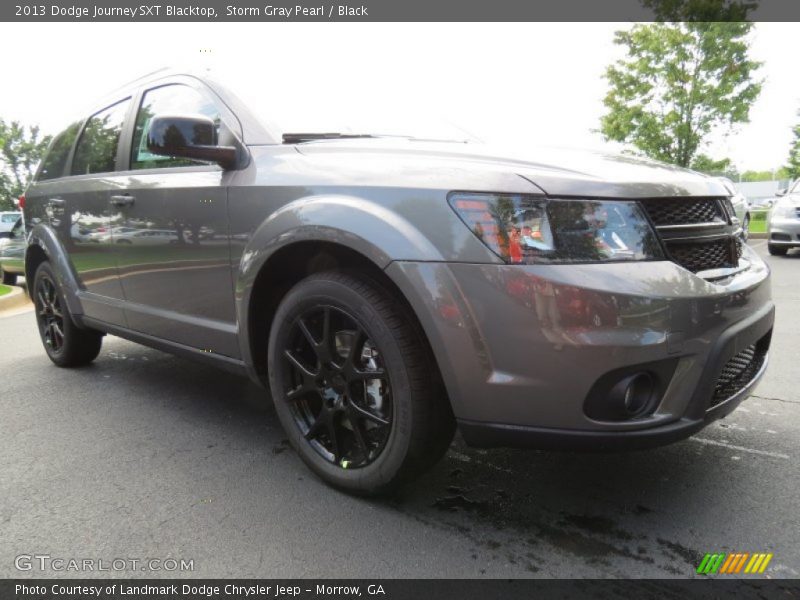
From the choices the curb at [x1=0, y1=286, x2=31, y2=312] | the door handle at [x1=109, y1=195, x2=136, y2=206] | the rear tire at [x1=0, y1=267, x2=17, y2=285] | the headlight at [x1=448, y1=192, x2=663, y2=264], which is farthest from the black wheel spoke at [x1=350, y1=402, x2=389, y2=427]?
the rear tire at [x1=0, y1=267, x2=17, y2=285]

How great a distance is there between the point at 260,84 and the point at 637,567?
2434mm

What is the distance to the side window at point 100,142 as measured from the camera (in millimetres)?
3586

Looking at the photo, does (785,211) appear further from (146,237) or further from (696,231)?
(146,237)

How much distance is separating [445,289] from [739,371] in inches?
44.6

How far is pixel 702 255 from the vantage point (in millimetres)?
2012

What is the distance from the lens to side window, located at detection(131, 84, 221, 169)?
2854 millimetres

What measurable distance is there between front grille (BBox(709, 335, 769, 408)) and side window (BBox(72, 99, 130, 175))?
3.23m

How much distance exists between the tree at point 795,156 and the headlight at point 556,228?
1354 inches

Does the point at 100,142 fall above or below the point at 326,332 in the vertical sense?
above

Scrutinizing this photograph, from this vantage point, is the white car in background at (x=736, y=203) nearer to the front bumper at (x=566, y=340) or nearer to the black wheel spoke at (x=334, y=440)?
the front bumper at (x=566, y=340)

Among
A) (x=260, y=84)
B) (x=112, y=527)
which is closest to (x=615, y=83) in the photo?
(x=260, y=84)

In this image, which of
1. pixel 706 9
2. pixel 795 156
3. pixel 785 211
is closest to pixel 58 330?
pixel 785 211

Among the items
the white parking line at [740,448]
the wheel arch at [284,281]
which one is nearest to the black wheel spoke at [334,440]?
the wheel arch at [284,281]

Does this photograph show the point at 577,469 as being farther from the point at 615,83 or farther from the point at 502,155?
the point at 615,83
